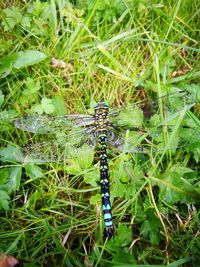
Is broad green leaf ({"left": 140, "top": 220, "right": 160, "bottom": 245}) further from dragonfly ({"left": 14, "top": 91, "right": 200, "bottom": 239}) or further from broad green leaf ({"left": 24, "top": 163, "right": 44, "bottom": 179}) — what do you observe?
broad green leaf ({"left": 24, "top": 163, "right": 44, "bottom": 179})

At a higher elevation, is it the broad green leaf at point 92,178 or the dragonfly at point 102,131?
the dragonfly at point 102,131

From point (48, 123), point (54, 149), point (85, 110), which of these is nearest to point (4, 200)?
point (54, 149)

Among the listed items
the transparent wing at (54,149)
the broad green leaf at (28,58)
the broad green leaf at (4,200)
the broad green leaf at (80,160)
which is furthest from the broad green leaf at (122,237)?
the broad green leaf at (28,58)

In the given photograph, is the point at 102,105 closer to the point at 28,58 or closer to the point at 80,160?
the point at 80,160

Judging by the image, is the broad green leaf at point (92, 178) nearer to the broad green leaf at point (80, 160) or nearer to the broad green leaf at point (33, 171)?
the broad green leaf at point (80, 160)

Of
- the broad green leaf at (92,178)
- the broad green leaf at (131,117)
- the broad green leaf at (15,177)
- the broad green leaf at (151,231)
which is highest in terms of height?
the broad green leaf at (131,117)
